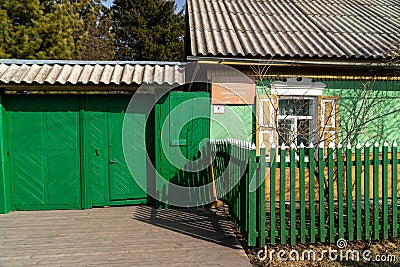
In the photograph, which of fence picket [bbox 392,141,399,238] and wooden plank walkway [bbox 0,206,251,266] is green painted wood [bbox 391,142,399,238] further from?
wooden plank walkway [bbox 0,206,251,266]

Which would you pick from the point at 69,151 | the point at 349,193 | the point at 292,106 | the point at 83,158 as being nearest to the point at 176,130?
the point at 83,158

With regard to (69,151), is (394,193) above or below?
below

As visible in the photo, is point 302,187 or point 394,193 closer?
point 302,187

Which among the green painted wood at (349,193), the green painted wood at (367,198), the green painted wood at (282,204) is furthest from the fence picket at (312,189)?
the green painted wood at (367,198)

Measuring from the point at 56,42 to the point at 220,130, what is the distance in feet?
30.8

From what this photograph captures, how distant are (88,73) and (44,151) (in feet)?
5.56

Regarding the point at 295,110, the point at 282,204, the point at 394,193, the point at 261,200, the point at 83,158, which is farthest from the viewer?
the point at 295,110

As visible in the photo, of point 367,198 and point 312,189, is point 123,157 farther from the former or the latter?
point 367,198

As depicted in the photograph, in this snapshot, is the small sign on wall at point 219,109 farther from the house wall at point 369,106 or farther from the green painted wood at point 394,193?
the green painted wood at point 394,193

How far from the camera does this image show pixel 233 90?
627 cm

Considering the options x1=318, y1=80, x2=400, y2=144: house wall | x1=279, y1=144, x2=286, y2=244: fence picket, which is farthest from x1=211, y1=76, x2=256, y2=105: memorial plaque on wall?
x1=279, y1=144, x2=286, y2=244: fence picket

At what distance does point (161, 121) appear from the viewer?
5867 mm

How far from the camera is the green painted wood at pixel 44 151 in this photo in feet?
19.0

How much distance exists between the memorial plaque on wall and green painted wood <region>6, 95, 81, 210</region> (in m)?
2.68
